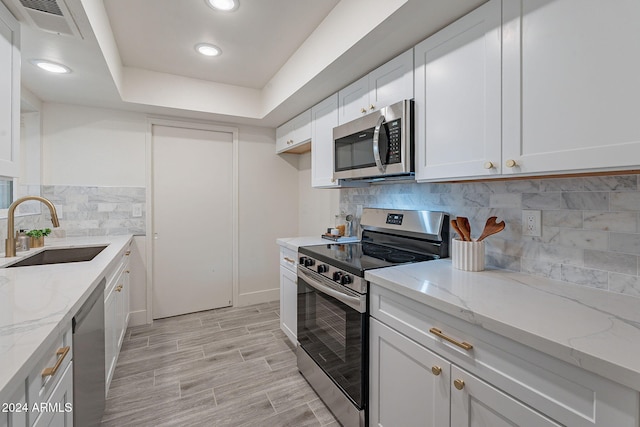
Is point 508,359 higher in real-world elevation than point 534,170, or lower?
lower

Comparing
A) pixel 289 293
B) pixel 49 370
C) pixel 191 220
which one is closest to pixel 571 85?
pixel 49 370

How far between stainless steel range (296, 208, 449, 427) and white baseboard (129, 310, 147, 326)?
1.90 metres

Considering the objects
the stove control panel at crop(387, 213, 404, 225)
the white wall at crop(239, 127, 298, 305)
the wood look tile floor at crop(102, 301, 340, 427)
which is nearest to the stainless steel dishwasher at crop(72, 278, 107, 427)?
the wood look tile floor at crop(102, 301, 340, 427)

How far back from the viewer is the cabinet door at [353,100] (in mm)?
2005

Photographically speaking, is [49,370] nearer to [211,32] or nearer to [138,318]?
[211,32]

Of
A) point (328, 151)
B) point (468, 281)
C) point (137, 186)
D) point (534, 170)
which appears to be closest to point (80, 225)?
point (137, 186)

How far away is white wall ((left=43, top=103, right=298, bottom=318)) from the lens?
2.74 metres

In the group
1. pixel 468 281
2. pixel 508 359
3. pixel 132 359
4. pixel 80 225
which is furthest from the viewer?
pixel 80 225

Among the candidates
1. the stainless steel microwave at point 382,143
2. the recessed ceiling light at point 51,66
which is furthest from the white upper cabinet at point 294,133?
the recessed ceiling light at point 51,66

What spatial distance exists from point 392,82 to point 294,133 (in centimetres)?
154

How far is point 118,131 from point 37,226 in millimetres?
1110

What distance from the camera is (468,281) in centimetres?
129

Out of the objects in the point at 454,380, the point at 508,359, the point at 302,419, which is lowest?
the point at 302,419

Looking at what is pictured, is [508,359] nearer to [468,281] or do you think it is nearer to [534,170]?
[468,281]
